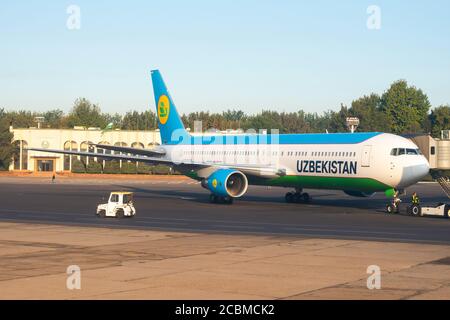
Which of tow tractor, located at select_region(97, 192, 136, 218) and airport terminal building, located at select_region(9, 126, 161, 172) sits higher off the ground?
airport terminal building, located at select_region(9, 126, 161, 172)

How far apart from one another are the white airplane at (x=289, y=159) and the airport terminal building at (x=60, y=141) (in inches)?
2427

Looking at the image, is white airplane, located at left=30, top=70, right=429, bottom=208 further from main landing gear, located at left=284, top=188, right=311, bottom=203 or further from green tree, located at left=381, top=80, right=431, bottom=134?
green tree, located at left=381, top=80, right=431, bottom=134

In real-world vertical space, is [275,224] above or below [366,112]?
below

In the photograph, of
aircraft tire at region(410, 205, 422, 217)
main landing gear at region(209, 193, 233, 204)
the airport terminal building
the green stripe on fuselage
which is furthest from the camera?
the airport terminal building

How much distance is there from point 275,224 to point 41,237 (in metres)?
11.9

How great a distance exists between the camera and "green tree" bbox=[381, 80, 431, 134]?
162 meters

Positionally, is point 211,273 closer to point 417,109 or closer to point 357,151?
point 357,151

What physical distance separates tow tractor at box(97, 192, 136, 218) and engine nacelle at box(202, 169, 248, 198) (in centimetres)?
943

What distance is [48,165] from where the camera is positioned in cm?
11994

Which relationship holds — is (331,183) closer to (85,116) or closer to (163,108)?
(163,108)

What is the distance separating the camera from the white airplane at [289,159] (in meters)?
44.3

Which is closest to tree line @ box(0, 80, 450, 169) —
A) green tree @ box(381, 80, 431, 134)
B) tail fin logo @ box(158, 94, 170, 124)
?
green tree @ box(381, 80, 431, 134)

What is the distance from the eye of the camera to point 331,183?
46.9 m
